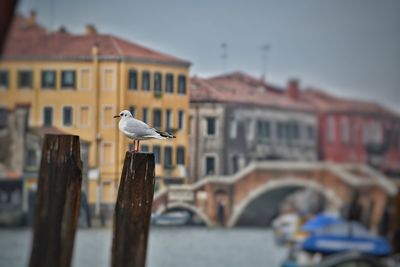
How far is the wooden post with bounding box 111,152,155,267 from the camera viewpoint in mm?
5500

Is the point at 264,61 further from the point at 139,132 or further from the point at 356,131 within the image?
the point at 139,132

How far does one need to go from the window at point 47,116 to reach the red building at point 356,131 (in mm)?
4303

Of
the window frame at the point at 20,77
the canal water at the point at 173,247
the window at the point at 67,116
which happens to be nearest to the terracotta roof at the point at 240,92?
the window at the point at 67,116

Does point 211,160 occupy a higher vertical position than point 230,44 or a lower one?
lower

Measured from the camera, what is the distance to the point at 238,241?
13.7 metres

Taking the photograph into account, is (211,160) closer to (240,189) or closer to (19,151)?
(19,151)

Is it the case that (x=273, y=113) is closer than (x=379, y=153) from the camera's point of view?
Yes

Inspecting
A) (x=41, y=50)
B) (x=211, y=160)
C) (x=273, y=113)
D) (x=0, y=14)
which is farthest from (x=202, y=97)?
(x=0, y=14)

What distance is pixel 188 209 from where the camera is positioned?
1103cm

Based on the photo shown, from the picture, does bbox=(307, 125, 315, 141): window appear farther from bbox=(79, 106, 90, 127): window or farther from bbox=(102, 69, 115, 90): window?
bbox=(79, 106, 90, 127): window

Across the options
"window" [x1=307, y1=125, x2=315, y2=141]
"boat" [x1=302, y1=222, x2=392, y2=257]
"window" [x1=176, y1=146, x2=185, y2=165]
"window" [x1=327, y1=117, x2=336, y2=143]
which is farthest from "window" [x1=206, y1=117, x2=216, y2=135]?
"boat" [x1=302, y1=222, x2=392, y2=257]

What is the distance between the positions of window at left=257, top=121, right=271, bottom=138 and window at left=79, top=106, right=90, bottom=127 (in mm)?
2781

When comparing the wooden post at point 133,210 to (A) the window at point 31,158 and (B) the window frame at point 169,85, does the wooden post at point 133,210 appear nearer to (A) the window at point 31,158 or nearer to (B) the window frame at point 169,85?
(B) the window frame at point 169,85

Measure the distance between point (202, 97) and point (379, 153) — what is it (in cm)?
541
